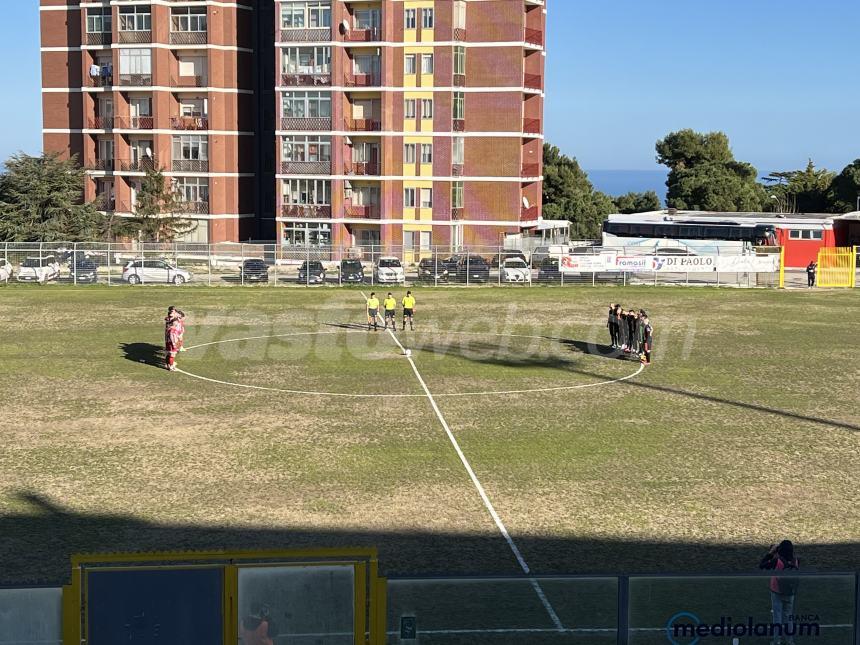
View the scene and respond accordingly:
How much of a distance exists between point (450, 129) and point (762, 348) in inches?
1594

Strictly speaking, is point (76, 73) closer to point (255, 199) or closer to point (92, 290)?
point (255, 199)

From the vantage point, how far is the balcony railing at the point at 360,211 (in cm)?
7681

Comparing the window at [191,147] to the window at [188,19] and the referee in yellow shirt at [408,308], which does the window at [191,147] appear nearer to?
the window at [188,19]

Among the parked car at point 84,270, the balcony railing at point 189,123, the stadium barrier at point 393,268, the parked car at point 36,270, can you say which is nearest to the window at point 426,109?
the stadium barrier at point 393,268

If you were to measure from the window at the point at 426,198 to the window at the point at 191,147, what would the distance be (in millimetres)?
16498

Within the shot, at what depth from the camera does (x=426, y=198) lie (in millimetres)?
76250

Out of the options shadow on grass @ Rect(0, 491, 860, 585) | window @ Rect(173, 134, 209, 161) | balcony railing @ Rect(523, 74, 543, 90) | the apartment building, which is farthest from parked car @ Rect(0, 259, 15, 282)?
shadow on grass @ Rect(0, 491, 860, 585)

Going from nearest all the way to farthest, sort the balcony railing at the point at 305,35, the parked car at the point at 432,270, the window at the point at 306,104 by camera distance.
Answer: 1. the parked car at the point at 432,270
2. the balcony railing at the point at 305,35
3. the window at the point at 306,104

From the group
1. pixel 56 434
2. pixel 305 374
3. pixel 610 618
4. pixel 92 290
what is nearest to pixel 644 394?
pixel 305 374

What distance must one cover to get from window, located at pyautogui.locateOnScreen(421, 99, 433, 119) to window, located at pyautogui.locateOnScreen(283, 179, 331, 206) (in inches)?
326

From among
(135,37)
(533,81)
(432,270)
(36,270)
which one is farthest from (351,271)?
(135,37)

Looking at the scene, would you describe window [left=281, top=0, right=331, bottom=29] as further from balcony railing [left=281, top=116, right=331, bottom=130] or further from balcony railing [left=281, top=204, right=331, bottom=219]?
balcony railing [left=281, top=204, right=331, bottom=219]

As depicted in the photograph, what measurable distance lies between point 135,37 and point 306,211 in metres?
17.4

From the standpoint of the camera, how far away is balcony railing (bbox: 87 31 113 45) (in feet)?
255
